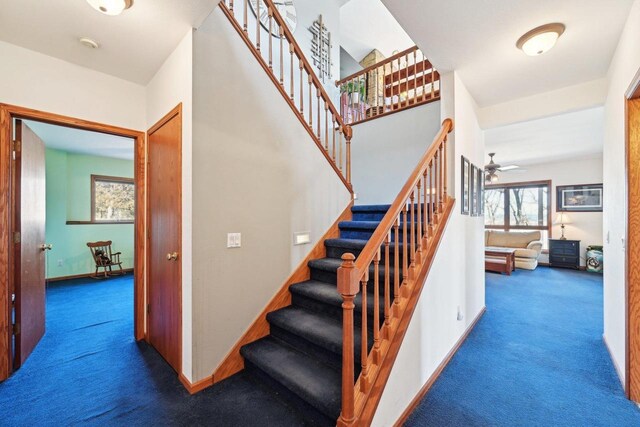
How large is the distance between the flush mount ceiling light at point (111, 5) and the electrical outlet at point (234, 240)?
1.49 m

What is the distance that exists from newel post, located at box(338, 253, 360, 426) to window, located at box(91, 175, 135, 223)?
6080 mm

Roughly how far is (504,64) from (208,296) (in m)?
3.06

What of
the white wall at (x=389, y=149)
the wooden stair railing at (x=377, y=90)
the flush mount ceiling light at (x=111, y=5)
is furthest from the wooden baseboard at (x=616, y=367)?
the flush mount ceiling light at (x=111, y=5)

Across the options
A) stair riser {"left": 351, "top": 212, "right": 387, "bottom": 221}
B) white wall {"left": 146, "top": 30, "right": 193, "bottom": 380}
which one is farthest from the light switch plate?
white wall {"left": 146, "top": 30, "right": 193, "bottom": 380}

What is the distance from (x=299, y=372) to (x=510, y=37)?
110 inches

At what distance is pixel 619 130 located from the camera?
2066 mm

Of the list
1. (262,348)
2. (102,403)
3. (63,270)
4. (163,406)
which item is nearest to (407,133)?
(262,348)

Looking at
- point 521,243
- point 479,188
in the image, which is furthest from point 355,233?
point 521,243

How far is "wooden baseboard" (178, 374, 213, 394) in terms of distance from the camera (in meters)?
1.86

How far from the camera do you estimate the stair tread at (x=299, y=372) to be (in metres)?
1.52

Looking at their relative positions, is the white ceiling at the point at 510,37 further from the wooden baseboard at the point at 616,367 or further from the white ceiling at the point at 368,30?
the white ceiling at the point at 368,30

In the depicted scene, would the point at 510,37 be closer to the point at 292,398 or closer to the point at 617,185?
the point at 617,185

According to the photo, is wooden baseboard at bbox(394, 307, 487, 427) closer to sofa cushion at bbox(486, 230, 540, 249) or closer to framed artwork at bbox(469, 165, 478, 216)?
framed artwork at bbox(469, 165, 478, 216)

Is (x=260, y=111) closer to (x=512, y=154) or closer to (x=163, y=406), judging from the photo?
(x=163, y=406)
